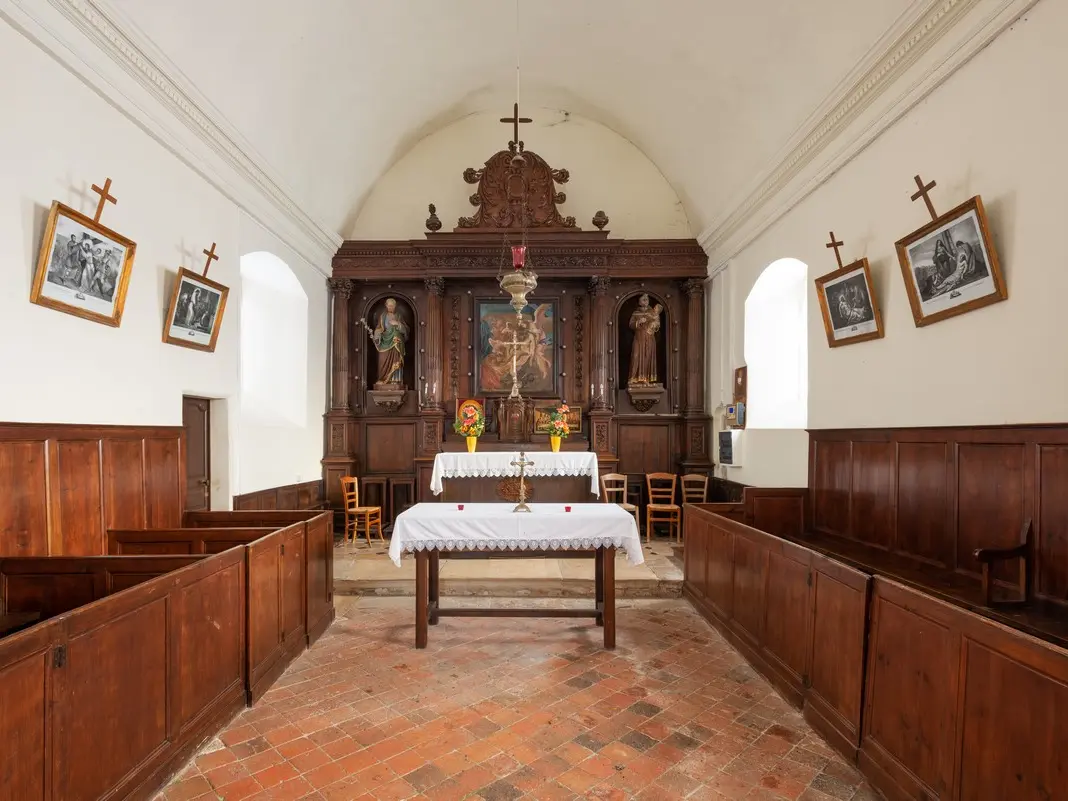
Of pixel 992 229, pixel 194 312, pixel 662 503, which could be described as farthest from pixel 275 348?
pixel 992 229

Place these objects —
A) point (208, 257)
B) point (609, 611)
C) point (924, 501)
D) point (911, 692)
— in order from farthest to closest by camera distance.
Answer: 1. point (208, 257)
2. point (609, 611)
3. point (924, 501)
4. point (911, 692)

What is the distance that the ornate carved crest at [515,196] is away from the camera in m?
8.88

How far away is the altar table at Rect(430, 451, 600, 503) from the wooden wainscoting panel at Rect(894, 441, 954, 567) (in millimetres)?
→ 3571

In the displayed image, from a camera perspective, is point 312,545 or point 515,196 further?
point 515,196

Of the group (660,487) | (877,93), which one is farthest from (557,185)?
(877,93)

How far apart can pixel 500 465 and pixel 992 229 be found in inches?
211

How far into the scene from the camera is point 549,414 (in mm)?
8430

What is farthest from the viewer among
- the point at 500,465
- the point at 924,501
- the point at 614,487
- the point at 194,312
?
the point at 614,487

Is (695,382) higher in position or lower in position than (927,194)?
lower

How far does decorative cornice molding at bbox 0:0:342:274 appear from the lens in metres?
3.74

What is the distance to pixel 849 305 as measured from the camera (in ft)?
16.4

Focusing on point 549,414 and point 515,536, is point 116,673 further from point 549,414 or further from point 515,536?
point 549,414

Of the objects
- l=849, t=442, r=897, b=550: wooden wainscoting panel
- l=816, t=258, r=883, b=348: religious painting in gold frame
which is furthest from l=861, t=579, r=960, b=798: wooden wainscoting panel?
l=816, t=258, r=883, b=348: religious painting in gold frame

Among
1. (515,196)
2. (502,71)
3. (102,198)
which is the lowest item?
(102,198)
